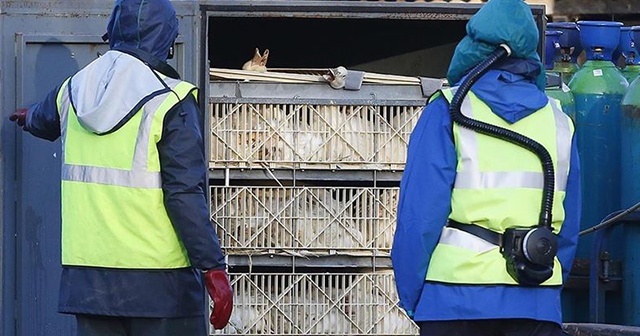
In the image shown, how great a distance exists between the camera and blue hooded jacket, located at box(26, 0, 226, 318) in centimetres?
409

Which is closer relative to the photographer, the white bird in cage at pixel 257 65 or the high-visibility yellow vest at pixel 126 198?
the high-visibility yellow vest at pixel 126 198

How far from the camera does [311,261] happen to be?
516 centimetres

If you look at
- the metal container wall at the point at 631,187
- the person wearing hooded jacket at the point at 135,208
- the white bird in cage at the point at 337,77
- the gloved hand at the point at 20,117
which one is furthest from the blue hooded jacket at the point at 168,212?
the metal container wall at the point at 631,187

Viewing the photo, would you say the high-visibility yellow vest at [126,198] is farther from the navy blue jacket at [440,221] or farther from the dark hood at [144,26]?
the navy blue jacket at [440,221]

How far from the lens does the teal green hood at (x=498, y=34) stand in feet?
12.4

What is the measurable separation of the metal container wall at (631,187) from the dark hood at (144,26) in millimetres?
2478

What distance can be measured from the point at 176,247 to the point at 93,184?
0.34 metres

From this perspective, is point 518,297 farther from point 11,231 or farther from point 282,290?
point 11,231

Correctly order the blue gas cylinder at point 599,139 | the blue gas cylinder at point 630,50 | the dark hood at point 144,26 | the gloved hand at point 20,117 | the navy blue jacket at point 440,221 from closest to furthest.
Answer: the navy blue jacket at point 440,221
the dark hood at point 144,26
the gloved hand at point 20,117
the blue gas cylinder at point 599,139
the blue gas cylinder at point 630,50

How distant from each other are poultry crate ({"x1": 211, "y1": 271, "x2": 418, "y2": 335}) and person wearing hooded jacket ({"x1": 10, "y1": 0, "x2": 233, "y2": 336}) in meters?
0.91

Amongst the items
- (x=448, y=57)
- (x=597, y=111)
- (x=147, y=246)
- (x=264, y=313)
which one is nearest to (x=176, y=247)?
(x=147, y=246)

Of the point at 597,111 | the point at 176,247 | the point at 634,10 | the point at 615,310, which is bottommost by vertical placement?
the point at 615,310

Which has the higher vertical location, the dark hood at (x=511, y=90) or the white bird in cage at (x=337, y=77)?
the white bird in cage at (x=337, y=77)

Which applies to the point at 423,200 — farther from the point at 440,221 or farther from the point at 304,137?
the point at 304,137
